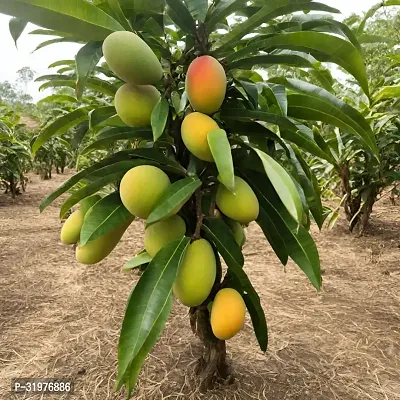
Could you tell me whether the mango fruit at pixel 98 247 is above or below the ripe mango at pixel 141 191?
below

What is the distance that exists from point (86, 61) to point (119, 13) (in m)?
0.14

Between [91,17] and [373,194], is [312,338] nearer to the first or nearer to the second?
[91,17]

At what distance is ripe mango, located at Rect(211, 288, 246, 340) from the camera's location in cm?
92

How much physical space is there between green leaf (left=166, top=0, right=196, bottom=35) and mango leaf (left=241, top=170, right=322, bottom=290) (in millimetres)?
389

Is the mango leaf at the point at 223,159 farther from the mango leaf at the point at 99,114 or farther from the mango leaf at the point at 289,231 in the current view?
the mango leaf at the point at 99,114

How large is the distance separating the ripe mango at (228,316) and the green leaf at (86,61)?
0.60 m

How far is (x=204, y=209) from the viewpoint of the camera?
3.70ft

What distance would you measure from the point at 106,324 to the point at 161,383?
63 cm

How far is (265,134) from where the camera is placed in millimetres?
1019

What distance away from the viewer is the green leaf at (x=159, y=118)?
83 cm

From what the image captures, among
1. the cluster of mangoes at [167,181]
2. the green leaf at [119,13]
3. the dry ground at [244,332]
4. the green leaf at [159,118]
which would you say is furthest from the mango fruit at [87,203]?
the dry ground at [244,332]

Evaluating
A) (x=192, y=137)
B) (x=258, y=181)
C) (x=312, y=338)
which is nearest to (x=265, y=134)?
(x=258, y=181)

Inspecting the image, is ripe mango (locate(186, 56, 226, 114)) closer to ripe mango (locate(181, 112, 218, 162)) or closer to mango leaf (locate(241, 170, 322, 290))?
ripe mango (locate(181, 112, 218, 162))

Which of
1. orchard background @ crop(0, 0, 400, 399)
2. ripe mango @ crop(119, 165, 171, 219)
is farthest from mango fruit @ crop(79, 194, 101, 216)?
ripe mango @ crop(119, 165, 171, 219)
